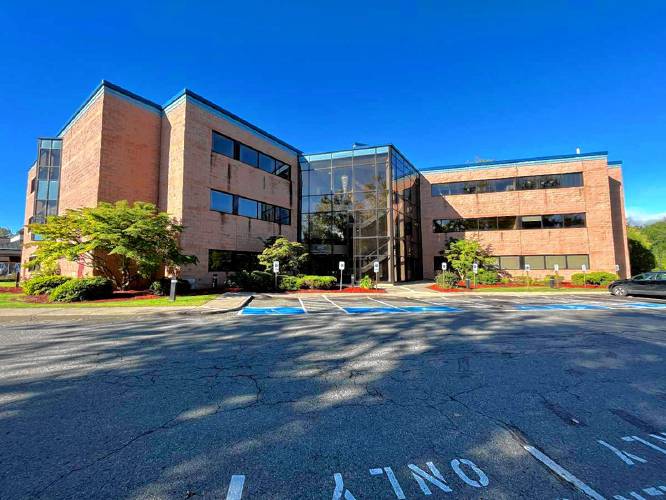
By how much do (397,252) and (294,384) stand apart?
26.0 m

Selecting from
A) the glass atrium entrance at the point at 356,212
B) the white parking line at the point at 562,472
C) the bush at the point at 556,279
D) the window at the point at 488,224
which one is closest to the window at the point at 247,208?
the glass atrium entrance at the point at 356,212

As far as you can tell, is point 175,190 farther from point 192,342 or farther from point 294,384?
point 294,384

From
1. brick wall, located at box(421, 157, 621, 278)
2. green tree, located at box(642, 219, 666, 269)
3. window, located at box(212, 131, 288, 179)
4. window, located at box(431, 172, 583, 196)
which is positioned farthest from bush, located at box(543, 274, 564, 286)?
green tree, located at box(642, 219, 666, 269)

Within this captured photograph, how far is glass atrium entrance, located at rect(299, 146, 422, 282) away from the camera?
2861 cm

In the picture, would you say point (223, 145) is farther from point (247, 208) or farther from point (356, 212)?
point (356, 212)

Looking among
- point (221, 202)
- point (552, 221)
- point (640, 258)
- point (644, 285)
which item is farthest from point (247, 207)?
point (640, 258)

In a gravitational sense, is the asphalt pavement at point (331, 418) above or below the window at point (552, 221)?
below

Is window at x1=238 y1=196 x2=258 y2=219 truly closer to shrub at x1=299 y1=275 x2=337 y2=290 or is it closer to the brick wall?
shrub at x1=299 y1=275 x2=337 y2=290

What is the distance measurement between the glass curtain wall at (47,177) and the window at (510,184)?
34.7 metres

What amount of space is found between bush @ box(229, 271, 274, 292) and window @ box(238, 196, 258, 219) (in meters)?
5.83

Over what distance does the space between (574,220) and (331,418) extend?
35448 millimetres

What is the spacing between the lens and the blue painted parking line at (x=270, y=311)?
12.0 meters

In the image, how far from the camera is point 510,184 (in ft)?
106

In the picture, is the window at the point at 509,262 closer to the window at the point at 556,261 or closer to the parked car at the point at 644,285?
the window at the point at 556,261
